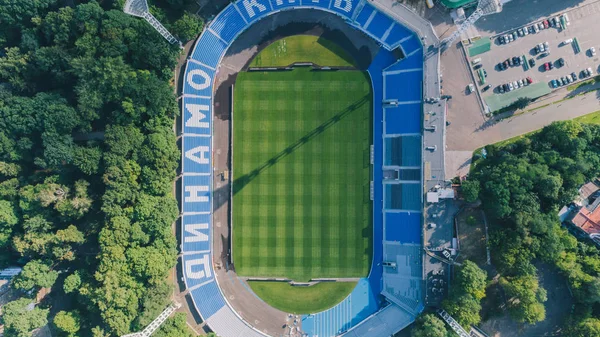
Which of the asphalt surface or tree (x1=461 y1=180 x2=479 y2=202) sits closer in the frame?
tree (x1=461 y1=180 x2=479 y2=202)

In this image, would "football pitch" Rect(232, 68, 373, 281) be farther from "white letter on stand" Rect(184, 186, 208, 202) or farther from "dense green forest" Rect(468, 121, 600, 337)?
"dense green forest" Rect(468, 121, 600, 337)

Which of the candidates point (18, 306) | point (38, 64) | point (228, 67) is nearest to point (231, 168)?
point (228, 67)

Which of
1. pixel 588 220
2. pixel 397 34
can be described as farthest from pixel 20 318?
pixel 588 220

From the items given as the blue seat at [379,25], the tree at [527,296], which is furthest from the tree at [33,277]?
the tree at [527,296]

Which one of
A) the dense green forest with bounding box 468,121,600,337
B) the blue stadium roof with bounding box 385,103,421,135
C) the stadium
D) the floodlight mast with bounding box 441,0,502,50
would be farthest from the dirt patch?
the floodlight mast with bounding box 441,0,502,50

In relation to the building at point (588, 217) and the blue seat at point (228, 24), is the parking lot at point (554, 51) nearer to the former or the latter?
the building at point (588, 217)

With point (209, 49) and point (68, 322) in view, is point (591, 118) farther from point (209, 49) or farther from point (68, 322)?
point (68, 322)
